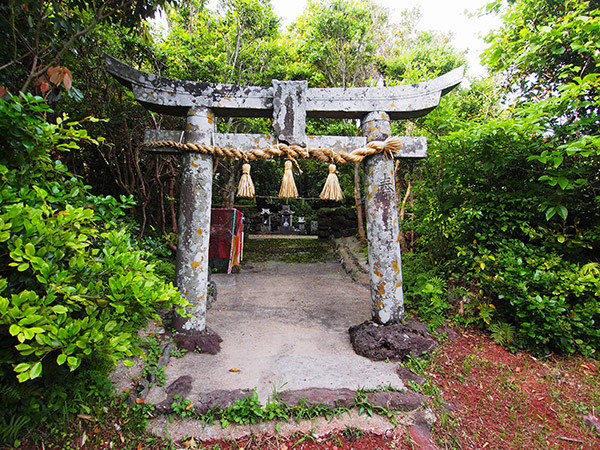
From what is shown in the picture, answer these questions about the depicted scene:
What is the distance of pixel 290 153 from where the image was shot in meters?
3.07

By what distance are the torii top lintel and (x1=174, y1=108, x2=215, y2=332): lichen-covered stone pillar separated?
0.67 ft

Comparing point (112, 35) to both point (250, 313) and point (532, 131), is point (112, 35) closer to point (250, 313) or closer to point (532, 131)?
point (250, 313)

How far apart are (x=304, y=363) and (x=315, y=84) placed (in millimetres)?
8560

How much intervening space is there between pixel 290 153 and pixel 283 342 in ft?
7.04

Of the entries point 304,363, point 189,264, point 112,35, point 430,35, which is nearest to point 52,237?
point 189,264

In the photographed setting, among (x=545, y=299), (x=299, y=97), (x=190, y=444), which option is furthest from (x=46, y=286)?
(x=545, y=299)

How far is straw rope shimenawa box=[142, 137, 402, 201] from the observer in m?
3.07

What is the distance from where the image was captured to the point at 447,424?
6.95 feet

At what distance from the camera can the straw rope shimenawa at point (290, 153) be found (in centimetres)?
307

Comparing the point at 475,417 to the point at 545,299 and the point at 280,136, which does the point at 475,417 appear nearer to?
the point at 545,299

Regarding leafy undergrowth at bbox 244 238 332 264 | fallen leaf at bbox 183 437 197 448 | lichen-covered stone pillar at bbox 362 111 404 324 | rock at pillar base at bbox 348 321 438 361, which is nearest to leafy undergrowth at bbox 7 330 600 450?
fallen leaf at bbox 183 437 197 448

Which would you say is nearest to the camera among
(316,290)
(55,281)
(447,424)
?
(55,281)

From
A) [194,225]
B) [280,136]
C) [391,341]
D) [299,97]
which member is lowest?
[391,341]

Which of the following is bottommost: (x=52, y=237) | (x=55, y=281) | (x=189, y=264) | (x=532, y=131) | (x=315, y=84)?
(x=189, y=264)
